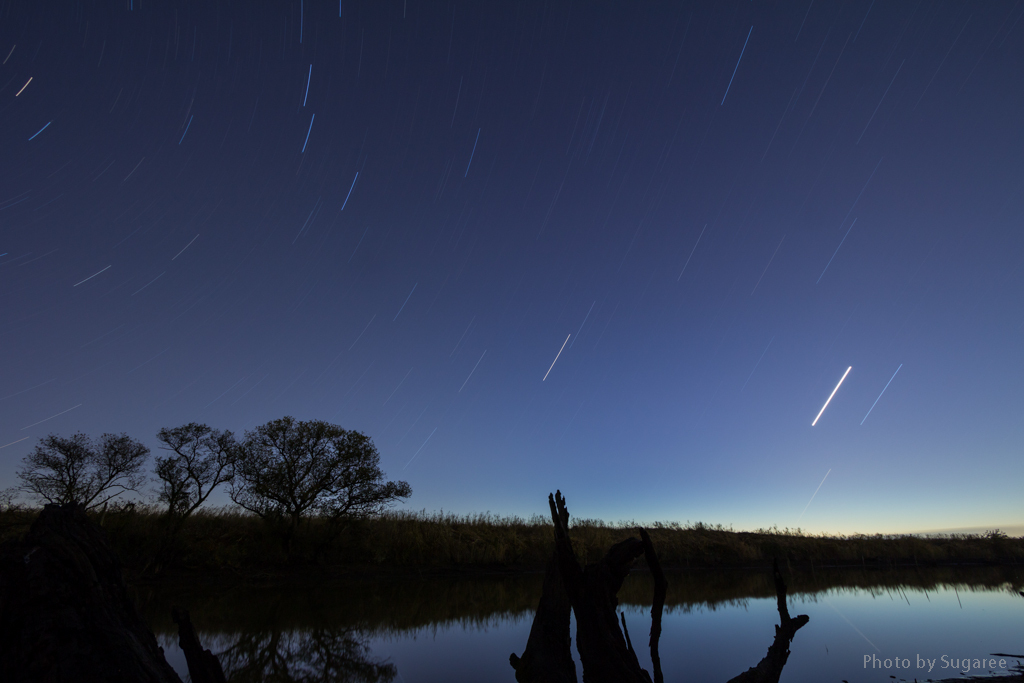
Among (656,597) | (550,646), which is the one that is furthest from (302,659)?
(656,597)

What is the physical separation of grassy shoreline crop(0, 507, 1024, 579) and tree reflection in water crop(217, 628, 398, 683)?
8727mm

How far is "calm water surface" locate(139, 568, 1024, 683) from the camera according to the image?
12.1 m

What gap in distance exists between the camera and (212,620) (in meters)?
16.8

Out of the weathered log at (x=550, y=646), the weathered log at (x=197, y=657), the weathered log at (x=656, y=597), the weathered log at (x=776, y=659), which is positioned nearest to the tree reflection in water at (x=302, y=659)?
the weathered log at (x=550, y=646)

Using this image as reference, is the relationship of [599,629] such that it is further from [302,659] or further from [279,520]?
[279,520]

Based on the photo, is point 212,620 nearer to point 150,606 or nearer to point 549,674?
point 150,606

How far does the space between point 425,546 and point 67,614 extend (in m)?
32.4

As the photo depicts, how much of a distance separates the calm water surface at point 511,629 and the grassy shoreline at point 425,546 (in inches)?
94.3

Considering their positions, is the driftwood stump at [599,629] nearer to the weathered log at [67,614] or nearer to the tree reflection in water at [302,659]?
the weathered log at [67,614]

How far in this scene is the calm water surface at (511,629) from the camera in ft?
39.5

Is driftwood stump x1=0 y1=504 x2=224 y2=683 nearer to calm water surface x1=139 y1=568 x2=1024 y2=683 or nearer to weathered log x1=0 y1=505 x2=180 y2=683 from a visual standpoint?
weathered log x1=0 y1=505 x2=180 y2=683

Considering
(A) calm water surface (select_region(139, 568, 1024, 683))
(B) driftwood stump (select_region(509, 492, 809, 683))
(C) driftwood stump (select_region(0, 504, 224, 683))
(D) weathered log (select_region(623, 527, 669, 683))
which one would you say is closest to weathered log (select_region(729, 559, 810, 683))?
Result: (B) driftwood stump (select_region(509, 492, 809, 683))

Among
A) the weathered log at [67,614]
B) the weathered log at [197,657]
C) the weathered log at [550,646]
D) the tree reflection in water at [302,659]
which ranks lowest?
the tree reflection in water at [302,659]

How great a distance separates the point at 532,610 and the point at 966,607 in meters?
18.5
